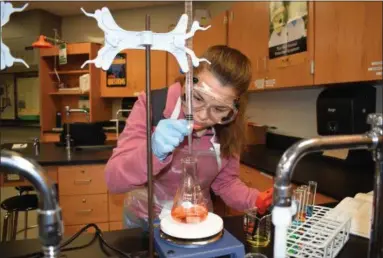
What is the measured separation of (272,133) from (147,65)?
256cm

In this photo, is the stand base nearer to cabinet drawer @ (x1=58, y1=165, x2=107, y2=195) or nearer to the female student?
the female student

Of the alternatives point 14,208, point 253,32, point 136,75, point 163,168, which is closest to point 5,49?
point 163,168

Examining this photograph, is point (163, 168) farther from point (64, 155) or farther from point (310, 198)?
point (64, 155)

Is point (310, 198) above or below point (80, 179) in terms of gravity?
above

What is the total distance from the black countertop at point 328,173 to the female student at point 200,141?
553mm

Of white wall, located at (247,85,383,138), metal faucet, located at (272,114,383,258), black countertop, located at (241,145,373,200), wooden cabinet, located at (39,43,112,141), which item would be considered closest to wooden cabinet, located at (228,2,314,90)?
white wall, located at (247,85,383,138)

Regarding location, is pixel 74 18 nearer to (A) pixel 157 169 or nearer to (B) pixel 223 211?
(B) pixel 223 211

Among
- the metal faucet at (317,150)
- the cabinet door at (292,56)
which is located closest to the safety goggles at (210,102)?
the metal faucet at (317,150)

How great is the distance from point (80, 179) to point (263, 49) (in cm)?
175

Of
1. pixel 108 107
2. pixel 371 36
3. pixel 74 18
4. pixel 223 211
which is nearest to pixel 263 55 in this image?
pixel 371 36

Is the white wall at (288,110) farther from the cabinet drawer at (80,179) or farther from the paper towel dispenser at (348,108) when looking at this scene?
the cabinet drawer at (80,179)

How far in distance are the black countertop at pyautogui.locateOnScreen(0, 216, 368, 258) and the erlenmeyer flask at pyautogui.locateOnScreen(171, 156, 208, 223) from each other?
13 centimetres

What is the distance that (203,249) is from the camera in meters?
0.60

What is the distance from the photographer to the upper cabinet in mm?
1612
